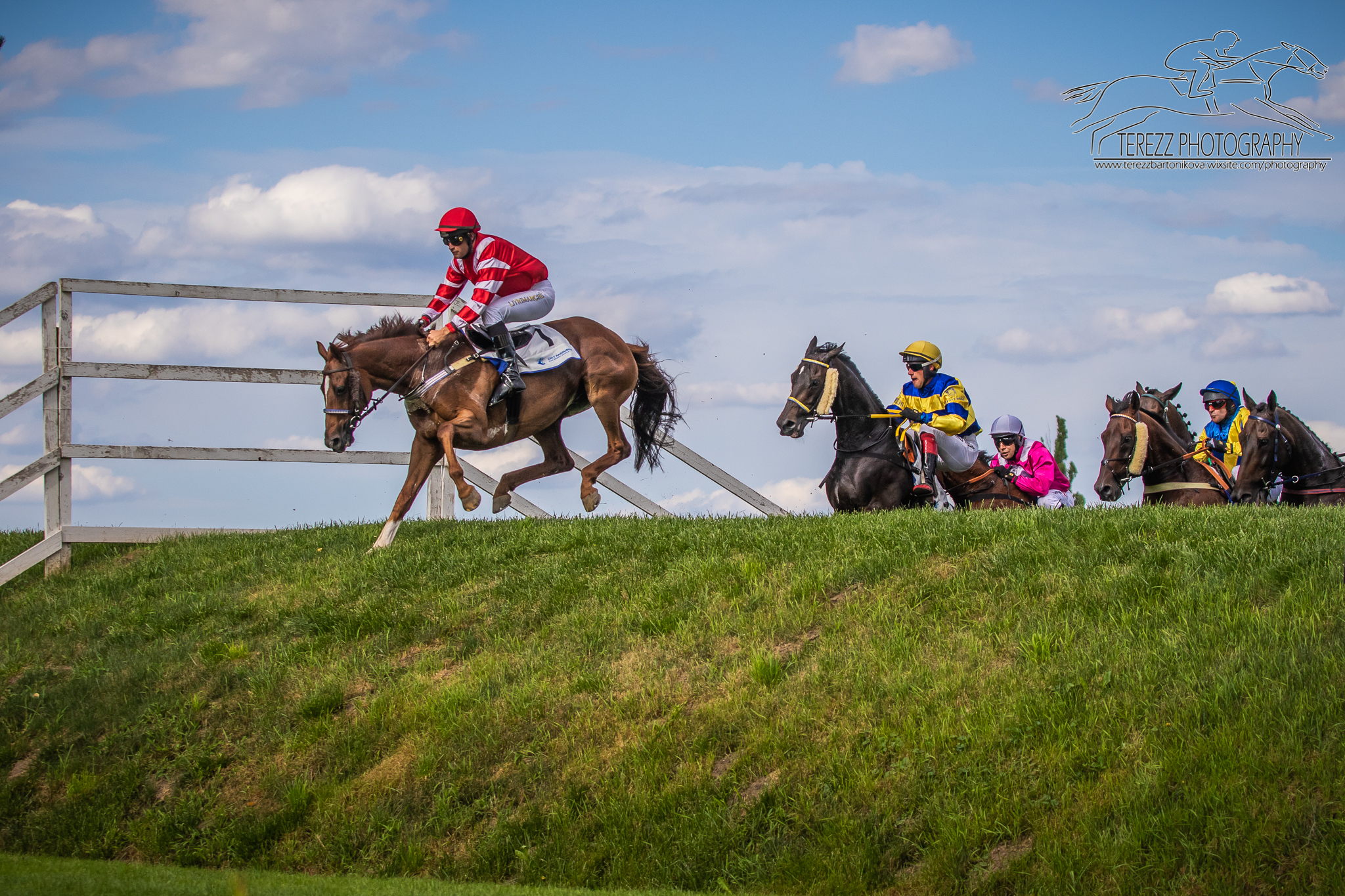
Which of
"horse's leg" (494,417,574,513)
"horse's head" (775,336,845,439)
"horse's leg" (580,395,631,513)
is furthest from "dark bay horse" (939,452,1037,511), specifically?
"horse's leg" (494,417,574,513)

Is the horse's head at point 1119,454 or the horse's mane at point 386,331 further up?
the horse's mane at point 386,331

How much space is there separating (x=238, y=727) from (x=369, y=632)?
1434 mm

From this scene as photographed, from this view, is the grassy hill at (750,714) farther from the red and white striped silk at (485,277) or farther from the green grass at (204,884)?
the red and white striped silk at (485,277)

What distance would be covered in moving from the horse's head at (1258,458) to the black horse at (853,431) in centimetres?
393

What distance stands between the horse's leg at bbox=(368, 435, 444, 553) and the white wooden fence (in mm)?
1329

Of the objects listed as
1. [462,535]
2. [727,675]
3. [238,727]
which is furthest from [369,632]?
[727,675]

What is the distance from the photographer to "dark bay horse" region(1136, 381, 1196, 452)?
14.4 meters

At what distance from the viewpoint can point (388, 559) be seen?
11.9 m

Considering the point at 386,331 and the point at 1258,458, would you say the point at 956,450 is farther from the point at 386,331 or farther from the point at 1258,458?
the point at 386,331

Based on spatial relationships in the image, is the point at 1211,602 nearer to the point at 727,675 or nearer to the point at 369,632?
the point at 727,675

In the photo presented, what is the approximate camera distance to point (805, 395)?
1341cm

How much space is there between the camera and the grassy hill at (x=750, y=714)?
639cm

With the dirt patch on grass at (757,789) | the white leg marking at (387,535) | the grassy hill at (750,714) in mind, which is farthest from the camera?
the white leg marking at (387,535)

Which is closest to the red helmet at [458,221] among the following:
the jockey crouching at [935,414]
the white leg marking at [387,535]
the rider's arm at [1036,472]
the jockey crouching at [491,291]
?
the jockey crouching at [491,291]
